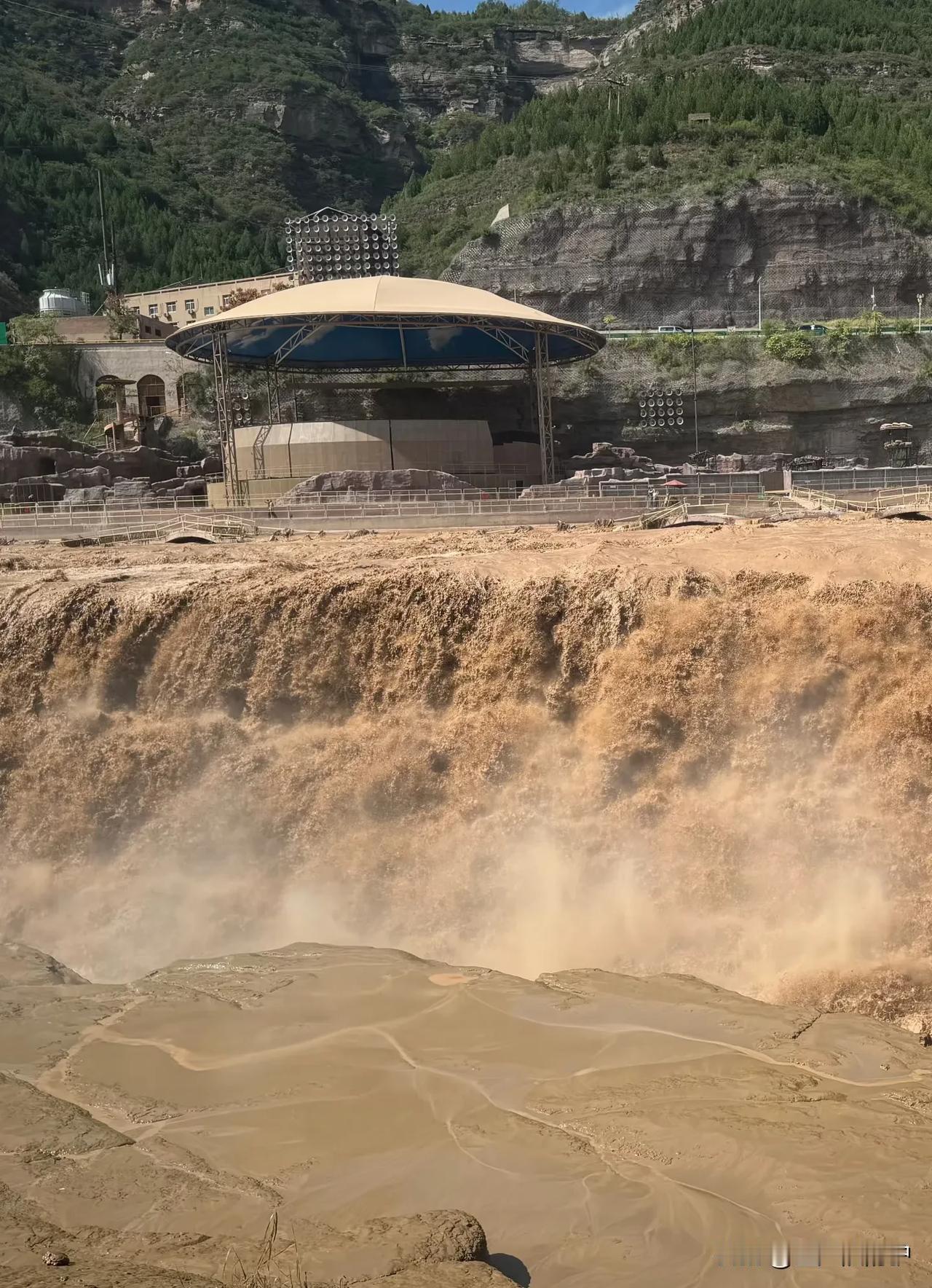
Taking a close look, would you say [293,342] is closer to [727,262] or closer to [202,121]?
[727,262]

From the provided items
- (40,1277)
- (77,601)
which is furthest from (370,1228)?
(77,601)

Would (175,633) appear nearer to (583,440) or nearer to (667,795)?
(667,795)

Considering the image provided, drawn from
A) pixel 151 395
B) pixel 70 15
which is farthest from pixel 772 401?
pixel 70 15

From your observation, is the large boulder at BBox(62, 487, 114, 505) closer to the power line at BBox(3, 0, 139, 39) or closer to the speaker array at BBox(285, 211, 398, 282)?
the speaker array at BBox(285, 211, 398, 282)

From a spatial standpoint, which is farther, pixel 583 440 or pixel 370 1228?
pixel 583 440

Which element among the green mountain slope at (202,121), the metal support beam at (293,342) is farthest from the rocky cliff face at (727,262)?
the green mountain slope at (202,121)
